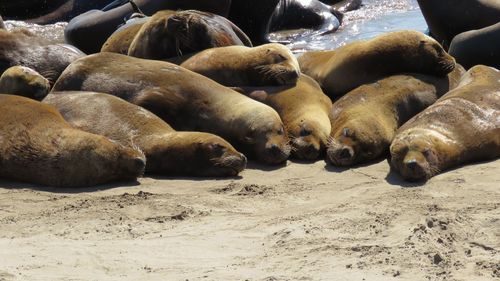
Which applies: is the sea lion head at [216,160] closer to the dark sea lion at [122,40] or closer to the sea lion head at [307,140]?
the sea lion head at [307,140]

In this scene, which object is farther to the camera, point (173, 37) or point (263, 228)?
point (173, 37)

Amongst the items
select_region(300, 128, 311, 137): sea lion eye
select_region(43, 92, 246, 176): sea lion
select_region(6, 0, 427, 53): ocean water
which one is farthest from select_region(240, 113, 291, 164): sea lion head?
select_region(6, 0, 427, 53): ocean water

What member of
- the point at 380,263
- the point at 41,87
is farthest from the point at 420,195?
the point at 41,87

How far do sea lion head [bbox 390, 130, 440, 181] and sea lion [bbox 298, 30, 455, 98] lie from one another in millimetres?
1250

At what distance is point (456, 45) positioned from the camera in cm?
990

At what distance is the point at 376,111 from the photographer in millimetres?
7707

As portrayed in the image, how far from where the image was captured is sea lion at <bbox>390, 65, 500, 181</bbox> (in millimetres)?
6895

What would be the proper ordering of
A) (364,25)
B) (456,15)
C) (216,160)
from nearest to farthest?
1. (216,160)
2. (456,15)
3. (364,25)

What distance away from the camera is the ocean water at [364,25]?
13073 mm

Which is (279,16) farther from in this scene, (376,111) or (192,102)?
(192,102)

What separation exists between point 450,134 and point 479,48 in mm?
2705

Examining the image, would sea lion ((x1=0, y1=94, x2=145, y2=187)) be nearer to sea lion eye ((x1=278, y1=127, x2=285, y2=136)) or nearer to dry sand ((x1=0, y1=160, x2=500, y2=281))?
dry sand ((x1=0, y1=160, x2=500, y2=281))

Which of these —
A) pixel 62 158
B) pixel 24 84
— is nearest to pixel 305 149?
pixel 62 158

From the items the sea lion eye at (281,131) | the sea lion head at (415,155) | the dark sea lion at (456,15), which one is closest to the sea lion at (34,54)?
the sea lion eye at (281,131)
